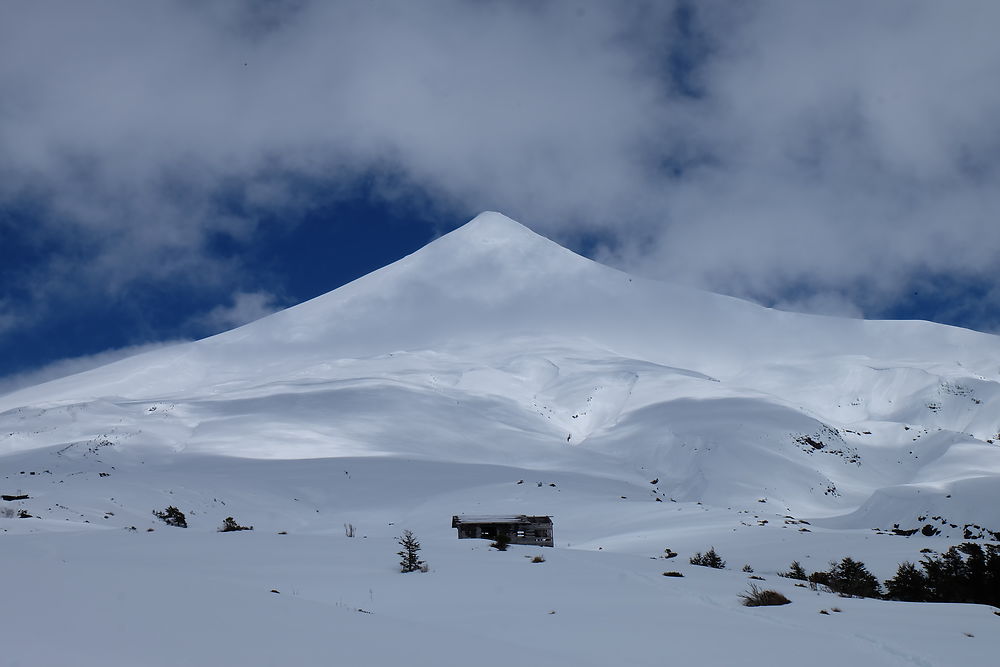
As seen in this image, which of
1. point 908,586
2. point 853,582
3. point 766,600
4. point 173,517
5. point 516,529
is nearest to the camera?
point 766,600

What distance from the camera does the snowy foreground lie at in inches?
279

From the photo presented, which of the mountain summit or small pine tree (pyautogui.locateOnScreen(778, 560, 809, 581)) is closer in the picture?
small pine tree (pyautogui.locateOnScreen(778, 560, 809, 581))

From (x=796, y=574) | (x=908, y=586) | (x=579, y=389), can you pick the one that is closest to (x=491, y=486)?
(x=796, y=574)

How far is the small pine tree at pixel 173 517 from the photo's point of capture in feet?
70.3

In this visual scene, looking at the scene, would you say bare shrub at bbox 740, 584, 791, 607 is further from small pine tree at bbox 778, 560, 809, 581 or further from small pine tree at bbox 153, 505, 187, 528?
small pine tree at bbox 153, 505, 187, 528

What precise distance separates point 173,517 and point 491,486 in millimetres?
16731

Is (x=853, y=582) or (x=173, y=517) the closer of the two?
(x=853, y=582)

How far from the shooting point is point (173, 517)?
22.6 meters

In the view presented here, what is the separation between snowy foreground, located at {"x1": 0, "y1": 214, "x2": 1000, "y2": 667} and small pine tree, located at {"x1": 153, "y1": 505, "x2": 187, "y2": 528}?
0.89 meters

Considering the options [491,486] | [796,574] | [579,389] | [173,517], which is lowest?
[796,574]

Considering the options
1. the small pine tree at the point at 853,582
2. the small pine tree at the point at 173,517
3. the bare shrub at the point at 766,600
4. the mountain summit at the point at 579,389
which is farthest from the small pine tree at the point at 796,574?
the small pine tree at the point at 173,517

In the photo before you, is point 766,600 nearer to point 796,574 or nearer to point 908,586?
point 908,586

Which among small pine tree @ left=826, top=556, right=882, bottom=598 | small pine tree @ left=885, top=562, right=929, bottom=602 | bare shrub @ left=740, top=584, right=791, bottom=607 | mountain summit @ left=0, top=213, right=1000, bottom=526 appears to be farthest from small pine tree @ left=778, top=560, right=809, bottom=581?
mountain summit @ left=0, top=213, right=1000, bottom=526

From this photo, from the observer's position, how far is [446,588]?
10.4 metres
